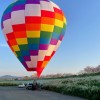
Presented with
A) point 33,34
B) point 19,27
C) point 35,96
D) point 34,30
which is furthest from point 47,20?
point 35,96

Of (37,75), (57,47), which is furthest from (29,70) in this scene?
(57,47)

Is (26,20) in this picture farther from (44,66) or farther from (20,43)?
(44,66)

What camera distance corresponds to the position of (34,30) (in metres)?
35.8

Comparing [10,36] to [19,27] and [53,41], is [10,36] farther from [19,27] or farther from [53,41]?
[53,41]

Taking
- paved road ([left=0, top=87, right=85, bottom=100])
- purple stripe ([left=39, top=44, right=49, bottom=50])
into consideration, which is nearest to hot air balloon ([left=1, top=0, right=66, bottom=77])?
purple stripe ([left=39, top=44, right=49, bottom=50])

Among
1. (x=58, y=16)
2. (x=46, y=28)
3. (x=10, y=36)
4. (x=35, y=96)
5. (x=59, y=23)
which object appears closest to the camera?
(x=35, y=96)

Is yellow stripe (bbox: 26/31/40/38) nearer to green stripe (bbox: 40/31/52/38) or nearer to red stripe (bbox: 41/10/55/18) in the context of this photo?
green stripe (bbox: 40/31/52/38)

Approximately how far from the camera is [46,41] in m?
35.9

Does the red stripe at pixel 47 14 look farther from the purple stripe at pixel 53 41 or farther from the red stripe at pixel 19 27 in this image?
the purple stripe at pixel 53 41

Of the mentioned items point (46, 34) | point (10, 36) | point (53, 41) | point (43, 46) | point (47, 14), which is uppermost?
point (47, 14)

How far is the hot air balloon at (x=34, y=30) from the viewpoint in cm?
3572

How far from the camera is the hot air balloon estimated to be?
3572cm

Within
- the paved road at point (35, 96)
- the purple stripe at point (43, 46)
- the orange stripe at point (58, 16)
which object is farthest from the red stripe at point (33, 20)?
the paved road at point (35, 96)

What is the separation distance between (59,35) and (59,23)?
1184 millimetres
